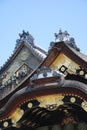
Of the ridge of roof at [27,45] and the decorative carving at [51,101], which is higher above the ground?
the ridge of roof at [27,45]

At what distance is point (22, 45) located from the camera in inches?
806

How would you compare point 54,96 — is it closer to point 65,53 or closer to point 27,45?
point 65,53

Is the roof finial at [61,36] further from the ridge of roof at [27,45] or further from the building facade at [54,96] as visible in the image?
the ridge of roof at [27,45]

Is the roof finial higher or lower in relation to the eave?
higher

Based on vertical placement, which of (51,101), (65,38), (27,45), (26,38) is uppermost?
(26,38)

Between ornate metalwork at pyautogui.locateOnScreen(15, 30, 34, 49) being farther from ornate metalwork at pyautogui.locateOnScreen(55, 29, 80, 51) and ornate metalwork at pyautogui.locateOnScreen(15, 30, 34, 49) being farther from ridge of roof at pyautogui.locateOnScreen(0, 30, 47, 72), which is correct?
ornate metalwork at pyautogui.locateOnScreen(55, 29, 80, 51)

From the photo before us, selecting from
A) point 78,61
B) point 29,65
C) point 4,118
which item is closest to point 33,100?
point 4,118

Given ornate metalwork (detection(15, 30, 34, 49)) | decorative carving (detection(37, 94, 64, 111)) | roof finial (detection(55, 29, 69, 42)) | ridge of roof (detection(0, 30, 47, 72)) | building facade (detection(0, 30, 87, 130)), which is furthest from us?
ornate metalwork (detection(15, 30, 34, 49))

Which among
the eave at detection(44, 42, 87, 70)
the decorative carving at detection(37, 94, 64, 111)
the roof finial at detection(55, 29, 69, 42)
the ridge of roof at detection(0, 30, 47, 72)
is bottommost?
the decorative carving at detection(37, 94, 64, 111)

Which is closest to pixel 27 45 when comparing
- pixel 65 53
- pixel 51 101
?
pixel 65 53

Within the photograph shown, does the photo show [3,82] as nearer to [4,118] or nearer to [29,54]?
[29,54]

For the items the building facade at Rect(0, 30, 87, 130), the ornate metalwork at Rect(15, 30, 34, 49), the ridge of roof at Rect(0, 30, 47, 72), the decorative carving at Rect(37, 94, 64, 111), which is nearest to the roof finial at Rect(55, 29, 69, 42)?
the building facade at Rect(0, 30, 87, 130)

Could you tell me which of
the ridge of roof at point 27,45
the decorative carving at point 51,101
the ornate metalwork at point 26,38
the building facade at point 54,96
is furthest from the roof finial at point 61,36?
the ornate metalwork at point 26,38

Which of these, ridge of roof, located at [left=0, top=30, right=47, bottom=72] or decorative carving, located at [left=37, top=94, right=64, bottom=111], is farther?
ridge of roof, located at [left=0, top=30, right=47, bottom=72]
